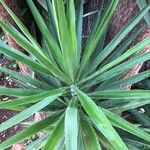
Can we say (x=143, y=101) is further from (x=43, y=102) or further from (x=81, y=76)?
(x=43, y=102)

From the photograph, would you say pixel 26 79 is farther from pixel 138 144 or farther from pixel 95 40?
pixel 138 144

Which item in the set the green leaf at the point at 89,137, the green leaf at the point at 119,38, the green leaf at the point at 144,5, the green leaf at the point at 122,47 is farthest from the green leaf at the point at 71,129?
the green leaf at the point at 144,5

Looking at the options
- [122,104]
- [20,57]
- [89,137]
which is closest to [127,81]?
[122,104]

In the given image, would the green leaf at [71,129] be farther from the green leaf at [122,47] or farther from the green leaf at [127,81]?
the green leaf at [122,47]

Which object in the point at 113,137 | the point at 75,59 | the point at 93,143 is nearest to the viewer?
the point at 113,137

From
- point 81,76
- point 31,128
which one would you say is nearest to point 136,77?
point 81,76
